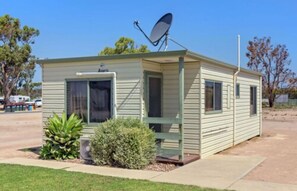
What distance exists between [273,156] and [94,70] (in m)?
5.48

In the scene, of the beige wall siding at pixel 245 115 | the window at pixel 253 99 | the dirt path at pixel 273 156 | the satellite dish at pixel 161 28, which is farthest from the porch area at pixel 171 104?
the window at pixel 253 99

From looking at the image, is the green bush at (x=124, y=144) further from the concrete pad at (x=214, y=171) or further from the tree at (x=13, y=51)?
the tree at (x=13, y=51)

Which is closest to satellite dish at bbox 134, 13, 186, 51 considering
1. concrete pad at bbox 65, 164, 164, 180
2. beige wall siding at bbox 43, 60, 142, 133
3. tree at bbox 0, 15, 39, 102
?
beige wall siding at bbox 43, 60, 142, 133

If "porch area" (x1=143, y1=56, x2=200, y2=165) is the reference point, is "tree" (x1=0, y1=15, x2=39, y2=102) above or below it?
above

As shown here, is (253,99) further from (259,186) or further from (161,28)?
(259,186)

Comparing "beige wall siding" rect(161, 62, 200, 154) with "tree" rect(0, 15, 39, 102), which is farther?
"tree" rect(0, 15, 39, 102)

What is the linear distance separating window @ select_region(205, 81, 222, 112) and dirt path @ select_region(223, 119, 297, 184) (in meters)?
1.45

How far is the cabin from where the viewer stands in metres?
9.59

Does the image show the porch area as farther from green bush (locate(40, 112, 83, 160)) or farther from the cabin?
green bush (locate(40, 112, 83, 160))

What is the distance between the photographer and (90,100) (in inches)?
404

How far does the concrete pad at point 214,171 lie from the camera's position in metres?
7.08

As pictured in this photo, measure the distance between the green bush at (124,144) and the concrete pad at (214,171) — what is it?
87 centimetres

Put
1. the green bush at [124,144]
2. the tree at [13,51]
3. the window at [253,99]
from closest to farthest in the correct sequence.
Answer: the green bush at [124,144] → the window at [253,99] → the tree at [13,51]

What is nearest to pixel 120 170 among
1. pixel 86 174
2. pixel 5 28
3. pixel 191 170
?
pixel 86 174
